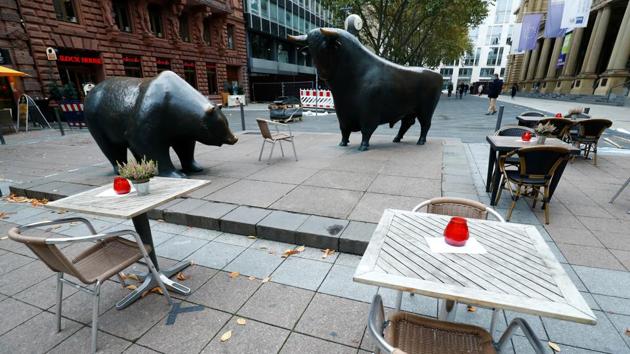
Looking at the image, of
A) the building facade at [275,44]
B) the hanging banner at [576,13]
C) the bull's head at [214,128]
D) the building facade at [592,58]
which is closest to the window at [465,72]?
the building facade at [592,58]

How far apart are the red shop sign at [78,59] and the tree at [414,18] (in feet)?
49.3

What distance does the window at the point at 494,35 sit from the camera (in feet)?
233

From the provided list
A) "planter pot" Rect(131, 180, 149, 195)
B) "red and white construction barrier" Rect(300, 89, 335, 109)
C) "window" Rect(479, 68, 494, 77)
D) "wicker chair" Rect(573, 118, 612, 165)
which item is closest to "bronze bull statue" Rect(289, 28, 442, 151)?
"wicker chair" Rect(573, 118, 612, 165)

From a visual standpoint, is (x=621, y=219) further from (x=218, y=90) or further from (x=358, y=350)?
(x=218, y=90)

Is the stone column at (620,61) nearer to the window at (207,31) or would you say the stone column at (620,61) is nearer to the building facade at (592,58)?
the building facade at (592,58)

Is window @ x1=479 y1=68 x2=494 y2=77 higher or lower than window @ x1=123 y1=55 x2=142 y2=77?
below

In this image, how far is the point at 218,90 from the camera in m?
25.8

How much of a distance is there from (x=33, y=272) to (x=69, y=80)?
1750 cm

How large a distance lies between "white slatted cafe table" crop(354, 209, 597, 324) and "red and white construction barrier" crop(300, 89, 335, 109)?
18059 mm

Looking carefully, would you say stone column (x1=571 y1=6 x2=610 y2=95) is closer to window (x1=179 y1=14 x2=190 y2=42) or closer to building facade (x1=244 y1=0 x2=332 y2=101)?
building facade (x1=244 y1=0 x2=332 y2=101)

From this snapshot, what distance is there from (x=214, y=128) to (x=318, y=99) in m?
15.2

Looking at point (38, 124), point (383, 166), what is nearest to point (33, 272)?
point (383, 166)

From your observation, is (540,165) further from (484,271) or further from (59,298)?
(59,298)

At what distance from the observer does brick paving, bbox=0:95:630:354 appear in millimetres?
2207
